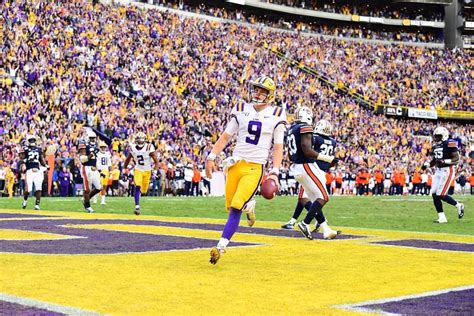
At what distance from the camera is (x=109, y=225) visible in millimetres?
12641

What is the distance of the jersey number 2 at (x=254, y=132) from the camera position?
7910 mm

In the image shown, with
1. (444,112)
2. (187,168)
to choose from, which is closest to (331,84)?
(444,112)

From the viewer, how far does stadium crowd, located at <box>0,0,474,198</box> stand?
28.4 m

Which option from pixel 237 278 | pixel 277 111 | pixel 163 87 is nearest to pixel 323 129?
pixel 277 111

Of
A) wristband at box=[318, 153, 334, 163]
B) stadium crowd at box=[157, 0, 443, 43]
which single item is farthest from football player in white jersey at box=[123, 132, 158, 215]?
stadium crowd at box=[157, 0, 443, 43]

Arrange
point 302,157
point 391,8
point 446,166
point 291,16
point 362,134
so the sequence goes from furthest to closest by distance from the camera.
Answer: point 391,8 → point 291,16 → point 362,134 → point 446,166 → point 302,157

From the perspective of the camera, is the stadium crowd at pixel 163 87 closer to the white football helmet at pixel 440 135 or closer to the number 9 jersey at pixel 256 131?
the white football helmet at pixel 440 135

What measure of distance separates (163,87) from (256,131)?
2786 centimetres

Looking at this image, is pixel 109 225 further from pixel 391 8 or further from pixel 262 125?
pixel 391 8

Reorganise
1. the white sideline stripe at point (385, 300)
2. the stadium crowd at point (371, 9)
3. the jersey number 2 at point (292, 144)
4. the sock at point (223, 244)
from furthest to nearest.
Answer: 1. the stadium crowd at point (371, 9)
2. the jersey number 2 at point (292, 144)
3. the sock at point (223, 244)
4. the white sideline stripe at point (385, 300)

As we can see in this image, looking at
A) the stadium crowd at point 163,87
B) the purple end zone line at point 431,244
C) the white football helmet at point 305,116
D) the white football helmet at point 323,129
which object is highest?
the stadium crowd at point 163,87

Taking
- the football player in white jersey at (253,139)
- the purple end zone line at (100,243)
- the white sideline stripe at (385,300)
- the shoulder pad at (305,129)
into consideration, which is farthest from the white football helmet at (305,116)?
the white sideline stripe at (385,300)

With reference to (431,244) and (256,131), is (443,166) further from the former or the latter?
(256,131)

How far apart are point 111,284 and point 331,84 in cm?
4496
